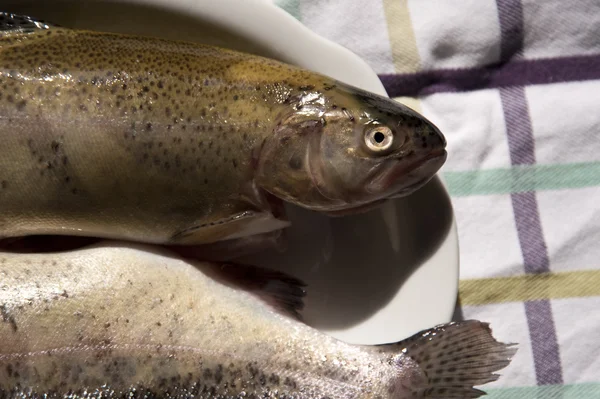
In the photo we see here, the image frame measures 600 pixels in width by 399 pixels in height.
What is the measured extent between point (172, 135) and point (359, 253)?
0.55m

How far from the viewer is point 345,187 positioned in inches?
51.4

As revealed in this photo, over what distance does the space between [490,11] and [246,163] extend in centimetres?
89

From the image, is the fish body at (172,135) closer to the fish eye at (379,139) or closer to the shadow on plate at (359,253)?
the fish eye at (379,139)

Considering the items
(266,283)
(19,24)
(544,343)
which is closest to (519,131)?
(544,343)

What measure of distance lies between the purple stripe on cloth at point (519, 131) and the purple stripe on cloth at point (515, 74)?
0.06 m

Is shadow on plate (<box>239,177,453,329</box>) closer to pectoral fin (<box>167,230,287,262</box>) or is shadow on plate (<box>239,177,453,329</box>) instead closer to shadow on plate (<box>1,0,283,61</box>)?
pectoral fin (<box>167,230,287,262</box>)

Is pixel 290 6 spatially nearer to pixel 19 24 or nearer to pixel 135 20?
pixel 135 20

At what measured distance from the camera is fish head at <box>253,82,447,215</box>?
129 centimetres

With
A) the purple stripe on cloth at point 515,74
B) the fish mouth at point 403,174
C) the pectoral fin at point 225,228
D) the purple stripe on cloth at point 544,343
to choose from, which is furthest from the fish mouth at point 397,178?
the purple stripe on cloth at point 544,343

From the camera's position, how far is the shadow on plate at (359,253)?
4.95ft

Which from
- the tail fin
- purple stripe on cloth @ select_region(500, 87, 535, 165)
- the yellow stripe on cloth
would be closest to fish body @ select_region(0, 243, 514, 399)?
the tail fin

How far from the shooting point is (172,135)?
4.24 ft

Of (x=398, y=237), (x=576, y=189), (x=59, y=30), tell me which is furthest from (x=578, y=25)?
(x=59, y=30)

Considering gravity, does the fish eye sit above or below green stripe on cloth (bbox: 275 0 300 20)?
below
